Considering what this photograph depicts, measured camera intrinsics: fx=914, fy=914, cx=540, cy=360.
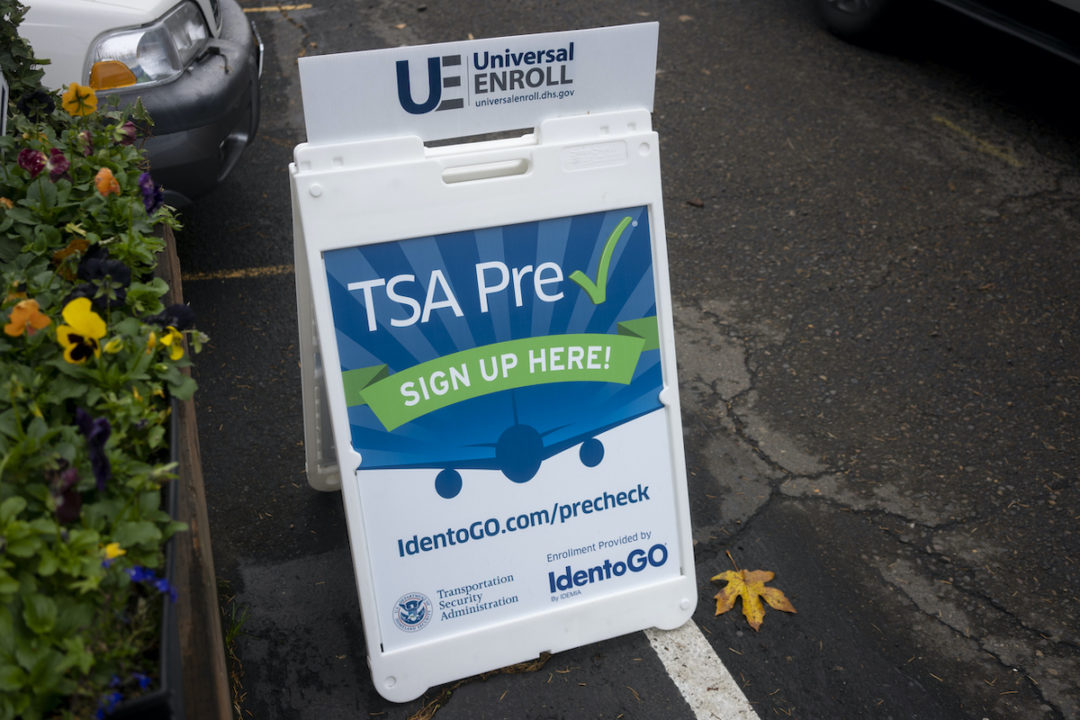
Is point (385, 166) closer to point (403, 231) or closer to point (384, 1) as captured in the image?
point (403, 231)

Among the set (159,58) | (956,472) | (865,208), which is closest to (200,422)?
(159,58)

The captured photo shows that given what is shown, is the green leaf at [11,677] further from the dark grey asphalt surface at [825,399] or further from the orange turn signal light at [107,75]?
the orange turn signal light at [107,75]

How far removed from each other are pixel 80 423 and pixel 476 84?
1208mm

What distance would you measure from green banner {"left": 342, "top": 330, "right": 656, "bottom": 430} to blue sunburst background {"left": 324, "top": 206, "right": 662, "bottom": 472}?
0.02m

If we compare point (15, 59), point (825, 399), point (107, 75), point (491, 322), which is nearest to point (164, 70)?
point (15, 59)

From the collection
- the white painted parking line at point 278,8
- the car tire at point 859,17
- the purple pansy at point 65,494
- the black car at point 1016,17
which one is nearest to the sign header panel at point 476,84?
the purple pansy at point 65,494

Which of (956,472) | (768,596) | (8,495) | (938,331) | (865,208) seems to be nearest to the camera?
(8,495)

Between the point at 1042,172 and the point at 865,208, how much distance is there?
1178 millimetres

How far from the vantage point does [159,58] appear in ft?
11.7

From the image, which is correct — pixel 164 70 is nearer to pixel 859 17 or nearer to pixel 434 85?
pixel 434 85

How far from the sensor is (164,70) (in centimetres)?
357

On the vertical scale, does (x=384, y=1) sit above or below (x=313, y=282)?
below

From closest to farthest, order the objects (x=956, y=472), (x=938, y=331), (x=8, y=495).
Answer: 1. (x=8, y=495)
2. (x=956, y=472)
3. (x=938, y=331)

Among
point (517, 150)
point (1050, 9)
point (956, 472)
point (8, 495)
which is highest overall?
point (517, 150)
